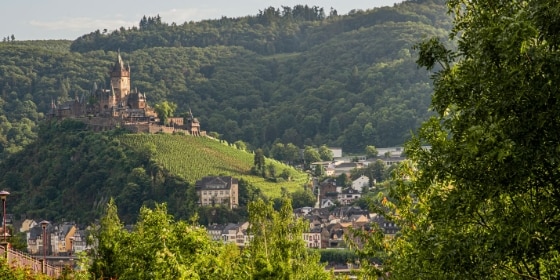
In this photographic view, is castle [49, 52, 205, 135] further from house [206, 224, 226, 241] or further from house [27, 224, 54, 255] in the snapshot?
house [206, 224, 226, 241]

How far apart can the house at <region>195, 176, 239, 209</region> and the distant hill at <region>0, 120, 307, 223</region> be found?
1.01m

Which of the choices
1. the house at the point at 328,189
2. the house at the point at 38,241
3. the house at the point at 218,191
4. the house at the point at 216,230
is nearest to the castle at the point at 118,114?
the house at the point at 328,189

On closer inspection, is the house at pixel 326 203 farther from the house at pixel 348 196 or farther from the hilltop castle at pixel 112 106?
the hilltop castle at pixel 112 106

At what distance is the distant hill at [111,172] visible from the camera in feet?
438

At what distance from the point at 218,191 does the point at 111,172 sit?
20.5 m

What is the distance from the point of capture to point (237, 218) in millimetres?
124812

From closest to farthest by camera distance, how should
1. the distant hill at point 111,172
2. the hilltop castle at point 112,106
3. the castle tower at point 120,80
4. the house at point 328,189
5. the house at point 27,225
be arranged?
1. the house at point 27,225
2. the distant hill at point 111,172
3. the house at point 328,189
4. the hilltop castle at point 112,106
5. the castle tower at point 120,80

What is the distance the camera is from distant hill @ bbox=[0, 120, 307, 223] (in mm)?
133625

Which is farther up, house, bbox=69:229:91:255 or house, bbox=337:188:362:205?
house, bbox=337:188:362:205

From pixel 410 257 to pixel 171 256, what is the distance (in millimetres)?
8384

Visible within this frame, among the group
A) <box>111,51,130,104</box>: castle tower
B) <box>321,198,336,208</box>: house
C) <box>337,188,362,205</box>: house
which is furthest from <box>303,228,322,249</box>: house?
<box>111,51,130,104</box>: castle tower

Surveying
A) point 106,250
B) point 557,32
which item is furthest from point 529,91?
point 106,250

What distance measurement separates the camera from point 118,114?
148 meters

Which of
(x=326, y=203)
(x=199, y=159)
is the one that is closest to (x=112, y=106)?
(x=199, y=159)
